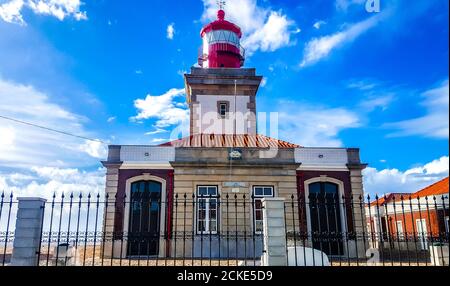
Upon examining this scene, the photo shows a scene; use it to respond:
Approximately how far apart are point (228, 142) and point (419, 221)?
466 inches

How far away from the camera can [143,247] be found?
1370 centimetres

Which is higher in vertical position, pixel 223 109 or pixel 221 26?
pixel 221 26

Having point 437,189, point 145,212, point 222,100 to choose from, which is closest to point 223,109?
point 222,100

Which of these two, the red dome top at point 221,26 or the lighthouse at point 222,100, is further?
the red dome top at point 221,26

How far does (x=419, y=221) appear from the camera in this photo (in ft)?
62.3

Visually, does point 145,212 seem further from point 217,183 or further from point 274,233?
point 274,233

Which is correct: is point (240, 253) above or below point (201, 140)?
below

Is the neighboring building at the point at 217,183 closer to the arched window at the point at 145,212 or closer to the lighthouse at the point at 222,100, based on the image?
the arched window at the point at 145,212

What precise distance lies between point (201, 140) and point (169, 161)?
2.90 m

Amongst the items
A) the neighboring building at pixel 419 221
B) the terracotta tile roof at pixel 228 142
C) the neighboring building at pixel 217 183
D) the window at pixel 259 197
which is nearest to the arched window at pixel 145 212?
the neighboring building at pixel 217 183

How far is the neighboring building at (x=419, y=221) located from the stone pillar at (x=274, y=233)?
77.0 inches

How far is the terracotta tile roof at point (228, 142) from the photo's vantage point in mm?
15438
